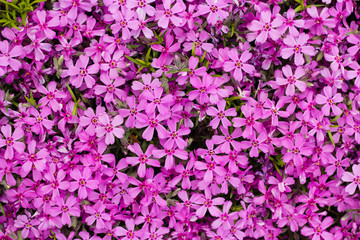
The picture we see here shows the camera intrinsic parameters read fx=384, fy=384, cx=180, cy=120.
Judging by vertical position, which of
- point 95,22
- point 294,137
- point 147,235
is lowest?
point 147,235

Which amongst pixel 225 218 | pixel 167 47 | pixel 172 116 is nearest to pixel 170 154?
pixel 172 116

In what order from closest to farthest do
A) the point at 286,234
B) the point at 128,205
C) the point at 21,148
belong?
the point at 21,148 → the point at 128,205 → the point at 286,234

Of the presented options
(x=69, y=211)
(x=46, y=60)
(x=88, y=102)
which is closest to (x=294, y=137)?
(x=88, y=102)

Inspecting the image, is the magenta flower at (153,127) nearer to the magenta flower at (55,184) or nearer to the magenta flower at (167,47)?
the magenta flower at (167,47)

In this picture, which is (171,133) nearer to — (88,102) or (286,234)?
(88,102)

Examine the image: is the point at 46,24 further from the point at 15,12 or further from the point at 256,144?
the point at 256,144

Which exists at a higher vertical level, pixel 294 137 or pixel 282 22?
pixel 282 22

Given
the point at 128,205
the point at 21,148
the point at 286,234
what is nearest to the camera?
the point at 21,148
